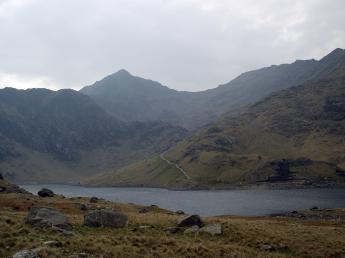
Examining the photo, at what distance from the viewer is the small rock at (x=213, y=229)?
45.4 m

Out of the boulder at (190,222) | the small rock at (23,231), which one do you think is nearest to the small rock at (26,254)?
the small rock at (23,231)

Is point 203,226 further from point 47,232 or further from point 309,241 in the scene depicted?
point 47,232

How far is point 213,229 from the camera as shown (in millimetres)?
46219

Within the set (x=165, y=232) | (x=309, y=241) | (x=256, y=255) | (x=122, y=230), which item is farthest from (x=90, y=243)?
(x=309, y=241)

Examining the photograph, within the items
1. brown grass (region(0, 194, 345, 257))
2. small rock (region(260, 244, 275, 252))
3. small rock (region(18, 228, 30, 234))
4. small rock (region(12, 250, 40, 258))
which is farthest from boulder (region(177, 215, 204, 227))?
small rock (region(12, 250, 40, 258))

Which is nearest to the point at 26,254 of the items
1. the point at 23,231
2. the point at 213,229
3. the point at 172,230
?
the point at 23,231

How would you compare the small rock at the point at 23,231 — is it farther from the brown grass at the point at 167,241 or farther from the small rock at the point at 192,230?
the small rock at the point at 192,230

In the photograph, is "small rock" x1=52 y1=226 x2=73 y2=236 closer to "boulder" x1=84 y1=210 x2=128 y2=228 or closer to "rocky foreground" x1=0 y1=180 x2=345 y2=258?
"rocky foreground" x1=0 y1=180 x2=345 y2=258

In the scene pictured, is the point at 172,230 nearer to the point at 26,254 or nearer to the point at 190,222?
the point at 190,222

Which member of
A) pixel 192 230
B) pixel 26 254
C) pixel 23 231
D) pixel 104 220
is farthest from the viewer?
pixel 192 230

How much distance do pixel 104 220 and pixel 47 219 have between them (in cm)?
563

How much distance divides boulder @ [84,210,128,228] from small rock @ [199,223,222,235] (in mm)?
8110

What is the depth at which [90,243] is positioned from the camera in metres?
34.9

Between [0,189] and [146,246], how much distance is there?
98723mm
